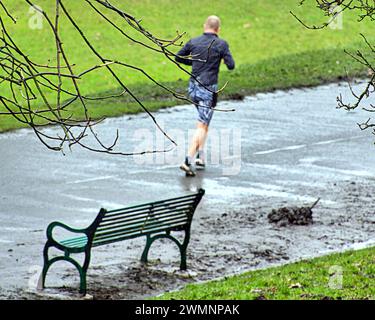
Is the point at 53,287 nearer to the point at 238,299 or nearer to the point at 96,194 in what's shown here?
the point at 238,299

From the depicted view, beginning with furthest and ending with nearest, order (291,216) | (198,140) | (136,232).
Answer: (198,140), (291,216), (136,232)

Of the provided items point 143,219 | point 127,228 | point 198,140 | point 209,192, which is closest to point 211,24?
point 198,140

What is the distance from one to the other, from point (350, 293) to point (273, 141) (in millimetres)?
8956

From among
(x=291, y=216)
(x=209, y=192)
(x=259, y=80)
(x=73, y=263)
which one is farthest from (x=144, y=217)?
(x=259, y=80)

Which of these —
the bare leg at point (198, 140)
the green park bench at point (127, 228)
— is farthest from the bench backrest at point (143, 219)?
the bare leg at point (198, 140)

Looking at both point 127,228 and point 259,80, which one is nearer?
point 127,228

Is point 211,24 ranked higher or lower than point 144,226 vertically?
higher

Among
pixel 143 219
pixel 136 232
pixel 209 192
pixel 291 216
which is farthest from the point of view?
pixel 209 192

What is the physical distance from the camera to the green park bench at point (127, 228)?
10523mm

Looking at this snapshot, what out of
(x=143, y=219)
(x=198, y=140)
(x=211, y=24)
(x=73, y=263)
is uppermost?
(x=211, y=24)

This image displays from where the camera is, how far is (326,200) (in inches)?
582

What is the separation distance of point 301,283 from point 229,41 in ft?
74.3

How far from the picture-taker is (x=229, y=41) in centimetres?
3244

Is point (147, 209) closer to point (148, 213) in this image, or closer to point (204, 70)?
point (148, 213)
